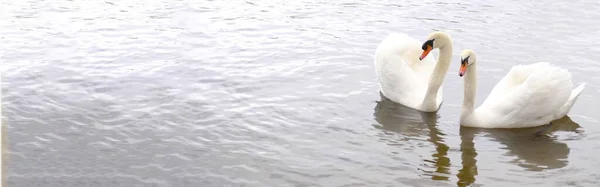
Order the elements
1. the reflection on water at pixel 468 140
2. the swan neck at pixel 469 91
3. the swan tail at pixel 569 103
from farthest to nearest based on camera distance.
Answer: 1. the swan tail at pixel 569 103
2. the swan neck at pixel 469 91
3. the reflection on water at pixel 468 140

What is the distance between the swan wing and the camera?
6914 millimetres

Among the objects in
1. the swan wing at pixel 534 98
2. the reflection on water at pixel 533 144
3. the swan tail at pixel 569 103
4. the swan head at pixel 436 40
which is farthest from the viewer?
the swan head at pixel 436 40

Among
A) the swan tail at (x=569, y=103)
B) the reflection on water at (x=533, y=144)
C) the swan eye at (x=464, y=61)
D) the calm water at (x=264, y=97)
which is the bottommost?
the calm water at (x=264, y=97)

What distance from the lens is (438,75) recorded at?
24.8 ft

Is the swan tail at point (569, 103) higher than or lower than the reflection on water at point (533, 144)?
higher

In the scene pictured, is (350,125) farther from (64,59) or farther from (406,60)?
(64,59)

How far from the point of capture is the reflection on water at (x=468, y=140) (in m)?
6.11

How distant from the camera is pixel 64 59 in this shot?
9.40 m

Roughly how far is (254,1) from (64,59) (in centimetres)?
466

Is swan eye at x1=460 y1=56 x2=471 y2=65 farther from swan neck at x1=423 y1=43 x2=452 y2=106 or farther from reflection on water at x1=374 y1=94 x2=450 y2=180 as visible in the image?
reflection on water at x1=374 y1=94 x2=450 y2=180

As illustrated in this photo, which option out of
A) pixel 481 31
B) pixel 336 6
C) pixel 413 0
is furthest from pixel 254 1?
pixel 481 31

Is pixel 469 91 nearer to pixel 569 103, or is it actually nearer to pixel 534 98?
pixel 534 98

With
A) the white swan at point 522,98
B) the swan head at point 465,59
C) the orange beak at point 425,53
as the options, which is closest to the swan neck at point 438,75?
the orange beak at point 425,53

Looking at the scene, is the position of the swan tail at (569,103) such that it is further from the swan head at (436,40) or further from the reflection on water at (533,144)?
the swan head at (436,40)
